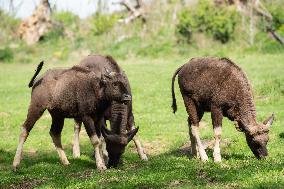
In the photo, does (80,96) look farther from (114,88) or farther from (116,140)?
(116,140)

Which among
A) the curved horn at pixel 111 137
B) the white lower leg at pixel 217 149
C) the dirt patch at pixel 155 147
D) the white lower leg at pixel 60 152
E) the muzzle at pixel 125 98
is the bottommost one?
the dirt patch at pixel 155 147

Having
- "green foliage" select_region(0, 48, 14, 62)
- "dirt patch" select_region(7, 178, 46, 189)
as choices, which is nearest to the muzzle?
"dirt patch" select_region(7, 178, 46, 189)

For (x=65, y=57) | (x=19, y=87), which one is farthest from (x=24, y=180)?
(x=65, y=57)

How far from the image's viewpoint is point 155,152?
17.0 metres

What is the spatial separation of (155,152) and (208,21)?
104 feet

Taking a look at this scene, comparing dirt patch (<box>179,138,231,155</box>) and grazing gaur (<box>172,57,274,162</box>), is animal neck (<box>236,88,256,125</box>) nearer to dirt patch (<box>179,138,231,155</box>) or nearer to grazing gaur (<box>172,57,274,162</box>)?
grazing gaur (<box>172,57,274,162</box>)

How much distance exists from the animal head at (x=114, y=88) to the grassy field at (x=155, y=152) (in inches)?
69.3

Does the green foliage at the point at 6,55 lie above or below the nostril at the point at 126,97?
below

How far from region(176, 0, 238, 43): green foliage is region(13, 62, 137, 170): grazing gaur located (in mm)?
33588

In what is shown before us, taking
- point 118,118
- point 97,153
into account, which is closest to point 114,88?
point 118,118

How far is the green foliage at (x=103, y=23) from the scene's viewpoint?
5616 centimetres

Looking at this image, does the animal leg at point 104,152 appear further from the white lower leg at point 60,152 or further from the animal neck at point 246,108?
the animal neck at point 246,108

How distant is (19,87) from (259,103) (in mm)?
15758

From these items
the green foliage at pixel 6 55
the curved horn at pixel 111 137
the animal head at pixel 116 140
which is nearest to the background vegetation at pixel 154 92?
the green foliage at pixel 6 55
